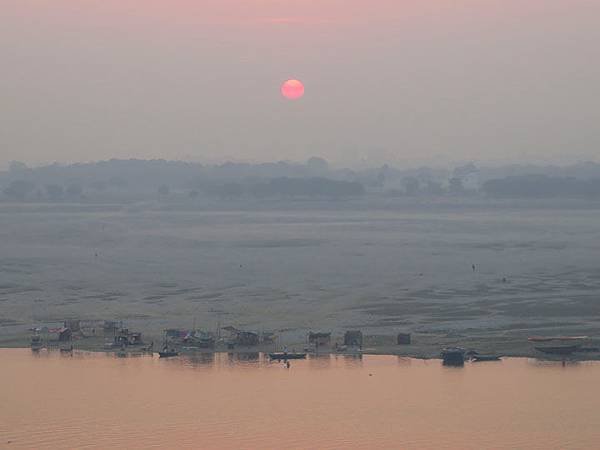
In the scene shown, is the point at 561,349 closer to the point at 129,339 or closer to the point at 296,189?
the point at 129,339

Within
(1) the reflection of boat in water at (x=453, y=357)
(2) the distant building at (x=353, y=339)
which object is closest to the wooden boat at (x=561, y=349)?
(1) the reflection of boat in water at (x=453, y=357)

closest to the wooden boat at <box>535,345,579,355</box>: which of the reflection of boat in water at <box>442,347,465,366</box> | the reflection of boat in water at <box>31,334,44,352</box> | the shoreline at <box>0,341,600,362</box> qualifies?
the shoreline at <box>0,341,600,362</box>

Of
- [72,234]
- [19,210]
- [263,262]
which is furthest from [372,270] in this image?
[19,210]

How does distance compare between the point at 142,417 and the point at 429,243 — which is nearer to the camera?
the point at 142,417

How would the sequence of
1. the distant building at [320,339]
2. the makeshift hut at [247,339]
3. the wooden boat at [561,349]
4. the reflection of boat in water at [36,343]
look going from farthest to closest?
the reflection of boat in water at [36,343]
the makeshift hut at [247,339]
the distant building at [320,339]
the wooden boat at [561,349]


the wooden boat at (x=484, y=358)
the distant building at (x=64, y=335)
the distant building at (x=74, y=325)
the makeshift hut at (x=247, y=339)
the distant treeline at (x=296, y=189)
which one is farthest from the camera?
the distant treeline at (x=296, y=189)

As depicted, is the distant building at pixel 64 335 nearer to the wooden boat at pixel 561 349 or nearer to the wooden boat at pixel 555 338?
the wooden boat at pixel 555 338

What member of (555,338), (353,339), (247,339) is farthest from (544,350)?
(247,339)

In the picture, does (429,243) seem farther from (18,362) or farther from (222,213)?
(222,213)
